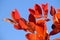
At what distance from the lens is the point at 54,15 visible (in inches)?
9.1

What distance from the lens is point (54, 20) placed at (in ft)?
0.75

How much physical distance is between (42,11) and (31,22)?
0.04 metres

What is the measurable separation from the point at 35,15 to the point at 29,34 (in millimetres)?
41

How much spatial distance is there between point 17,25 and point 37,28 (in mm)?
42

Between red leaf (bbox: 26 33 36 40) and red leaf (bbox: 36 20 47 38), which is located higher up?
red leaf (bbox: 36 20 47 38)

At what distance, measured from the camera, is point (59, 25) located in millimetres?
218

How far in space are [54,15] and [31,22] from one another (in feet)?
0.19

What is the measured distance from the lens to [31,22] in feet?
0.68

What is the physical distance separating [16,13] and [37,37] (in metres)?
0.06

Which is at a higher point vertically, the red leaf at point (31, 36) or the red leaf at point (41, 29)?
the red leaf at point (41, 29)

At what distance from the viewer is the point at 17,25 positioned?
214 millimetres

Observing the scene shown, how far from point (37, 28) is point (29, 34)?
0.02m

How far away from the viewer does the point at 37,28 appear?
0.65ft

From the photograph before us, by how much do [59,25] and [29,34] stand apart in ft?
0.21
